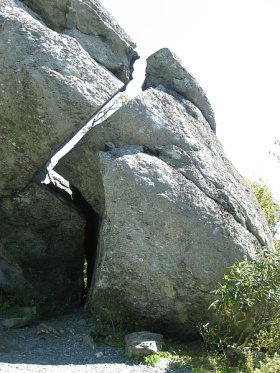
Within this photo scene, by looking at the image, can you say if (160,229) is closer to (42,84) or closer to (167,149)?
(167,149)

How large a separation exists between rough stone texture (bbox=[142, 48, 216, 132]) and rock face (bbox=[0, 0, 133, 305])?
4.95 ft

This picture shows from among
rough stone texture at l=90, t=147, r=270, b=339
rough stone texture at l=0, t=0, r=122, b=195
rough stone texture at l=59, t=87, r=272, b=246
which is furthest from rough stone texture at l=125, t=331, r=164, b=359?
rough stone texture at l=0, t=0, r=122, b=195

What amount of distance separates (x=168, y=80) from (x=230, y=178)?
2.79 meters

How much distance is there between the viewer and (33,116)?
11203 mm

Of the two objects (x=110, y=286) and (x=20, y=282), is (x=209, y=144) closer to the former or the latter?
(x=110, y=286)

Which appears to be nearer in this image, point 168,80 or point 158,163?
point 158,163

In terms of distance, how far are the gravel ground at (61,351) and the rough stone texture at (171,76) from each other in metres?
5.54

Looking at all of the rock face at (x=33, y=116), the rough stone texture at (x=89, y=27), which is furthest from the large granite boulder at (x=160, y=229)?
the rough stone texture at (x=89, y=27)

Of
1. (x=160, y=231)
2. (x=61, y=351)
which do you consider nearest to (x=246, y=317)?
(x=160, y=231)

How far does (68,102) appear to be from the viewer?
35.9ft

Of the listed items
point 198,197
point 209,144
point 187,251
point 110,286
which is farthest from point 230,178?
point 110,286

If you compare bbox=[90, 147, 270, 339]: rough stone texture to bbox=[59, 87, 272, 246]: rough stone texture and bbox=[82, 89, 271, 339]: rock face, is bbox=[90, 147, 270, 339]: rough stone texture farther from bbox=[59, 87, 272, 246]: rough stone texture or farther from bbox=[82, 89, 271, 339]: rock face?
bbox=[59, 87, 272, 246]: rough stone texture

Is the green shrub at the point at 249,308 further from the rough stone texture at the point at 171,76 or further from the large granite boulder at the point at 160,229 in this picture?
the rough stone texture at the point at 171,76

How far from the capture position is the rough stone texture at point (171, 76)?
502 inches
